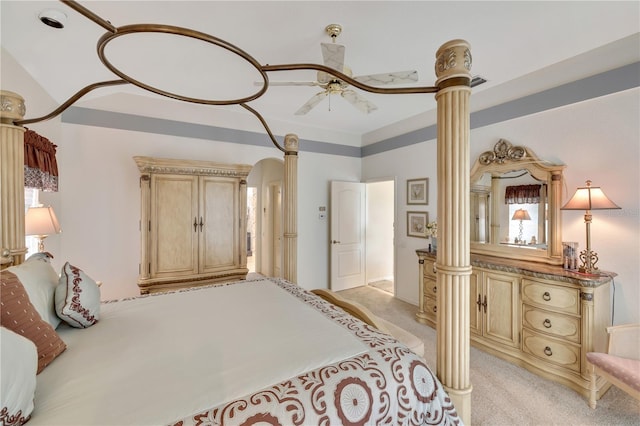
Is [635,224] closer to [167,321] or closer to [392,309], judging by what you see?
[392,309]

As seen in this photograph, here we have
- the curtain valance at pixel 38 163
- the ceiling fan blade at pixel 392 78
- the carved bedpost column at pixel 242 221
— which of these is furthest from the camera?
the carved bedpost column at pixel 242 221

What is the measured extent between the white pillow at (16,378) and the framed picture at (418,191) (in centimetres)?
406

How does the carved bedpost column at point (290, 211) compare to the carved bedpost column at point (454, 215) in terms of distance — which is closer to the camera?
the carved bedpost column at point (454, 215)

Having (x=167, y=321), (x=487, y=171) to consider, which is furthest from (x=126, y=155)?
(x=487, y=171)

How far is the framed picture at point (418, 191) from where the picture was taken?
3994 mm

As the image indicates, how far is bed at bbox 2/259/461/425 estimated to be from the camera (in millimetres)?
948

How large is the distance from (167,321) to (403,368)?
1343mm

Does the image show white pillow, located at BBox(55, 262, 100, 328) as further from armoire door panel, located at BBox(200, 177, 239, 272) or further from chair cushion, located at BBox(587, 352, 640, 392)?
chair cushion, located at BBox(587, 352, 640, 392)

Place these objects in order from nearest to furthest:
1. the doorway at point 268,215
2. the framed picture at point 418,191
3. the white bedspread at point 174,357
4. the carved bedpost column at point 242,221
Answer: the white bedspread at point 174,357 → the carved bedpost column at point 242,221 → the framed picture at point 418,191 → the doorway at point 268,215

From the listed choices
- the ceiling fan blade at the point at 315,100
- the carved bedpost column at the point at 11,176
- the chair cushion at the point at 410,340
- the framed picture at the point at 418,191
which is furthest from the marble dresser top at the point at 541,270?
the carved bedpost column at the point at 11,176

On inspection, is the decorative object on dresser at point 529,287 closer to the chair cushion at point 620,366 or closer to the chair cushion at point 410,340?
the chair cushion at point 620,366

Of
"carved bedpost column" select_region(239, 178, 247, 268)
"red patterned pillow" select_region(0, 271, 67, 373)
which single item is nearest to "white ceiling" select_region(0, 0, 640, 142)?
"carved bedpost column" select_region(239, 178, 247, 268)

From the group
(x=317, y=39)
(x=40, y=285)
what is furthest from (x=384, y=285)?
(x=40, y=285)

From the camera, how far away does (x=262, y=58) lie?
2.49m
